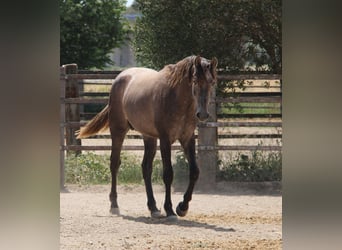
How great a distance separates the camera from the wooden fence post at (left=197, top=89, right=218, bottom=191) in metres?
8.85

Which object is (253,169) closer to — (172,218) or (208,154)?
(208,154)

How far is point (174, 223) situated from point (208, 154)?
2.51m

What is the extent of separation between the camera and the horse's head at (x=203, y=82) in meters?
6.25

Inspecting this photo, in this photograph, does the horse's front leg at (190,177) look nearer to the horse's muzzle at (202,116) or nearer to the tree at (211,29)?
the horse's muzzle at (202,116)

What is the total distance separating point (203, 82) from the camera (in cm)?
630

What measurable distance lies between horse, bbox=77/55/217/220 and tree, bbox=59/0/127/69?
32.3 ft

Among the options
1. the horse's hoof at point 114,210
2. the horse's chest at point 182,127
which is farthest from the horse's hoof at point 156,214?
the horse's chest at point 182,127

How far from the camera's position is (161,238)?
18.4 feet

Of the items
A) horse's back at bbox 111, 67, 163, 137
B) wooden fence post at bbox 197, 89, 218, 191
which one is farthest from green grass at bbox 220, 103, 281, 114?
horse's back at bbox 111, 67, 163, 137

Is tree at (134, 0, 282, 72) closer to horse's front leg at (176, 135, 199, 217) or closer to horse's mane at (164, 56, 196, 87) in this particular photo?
horse's mane at (164, 56, 196, 87)
